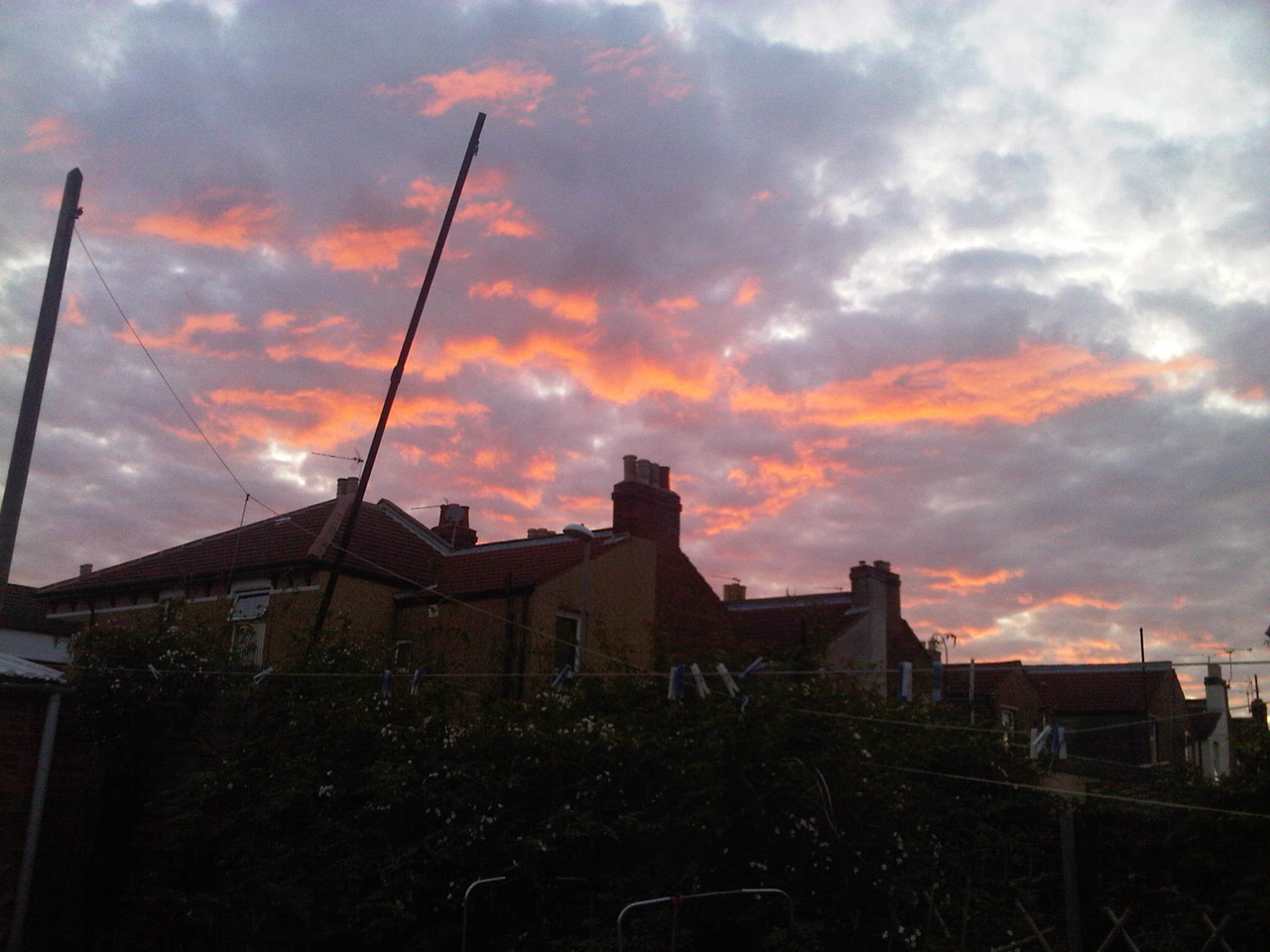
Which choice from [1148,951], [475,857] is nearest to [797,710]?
[475,857]

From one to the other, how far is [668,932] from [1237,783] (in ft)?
24.5

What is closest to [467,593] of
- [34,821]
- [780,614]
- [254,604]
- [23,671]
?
[254,604]

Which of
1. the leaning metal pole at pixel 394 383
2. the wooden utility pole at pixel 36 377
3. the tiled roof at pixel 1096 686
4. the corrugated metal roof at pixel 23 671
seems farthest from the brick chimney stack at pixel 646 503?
the tiled roof at pixel 1096 686

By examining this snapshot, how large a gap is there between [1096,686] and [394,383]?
3201cm

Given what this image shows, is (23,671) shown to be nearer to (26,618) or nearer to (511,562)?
(511,562)

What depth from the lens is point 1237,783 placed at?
505 inches

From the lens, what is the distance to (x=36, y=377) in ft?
42.5

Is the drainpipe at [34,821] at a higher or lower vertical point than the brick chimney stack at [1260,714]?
lower

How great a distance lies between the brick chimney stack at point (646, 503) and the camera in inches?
926

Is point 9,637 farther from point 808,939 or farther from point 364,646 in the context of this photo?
point 808,939

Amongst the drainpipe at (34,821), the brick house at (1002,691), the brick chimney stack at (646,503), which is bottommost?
the drainpipe at (34,821)

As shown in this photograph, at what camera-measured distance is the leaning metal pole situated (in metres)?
17.0

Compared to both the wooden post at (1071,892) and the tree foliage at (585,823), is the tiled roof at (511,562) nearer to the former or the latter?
the tree foliage at (585,823)

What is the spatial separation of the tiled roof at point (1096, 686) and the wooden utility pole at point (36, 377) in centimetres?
3405
